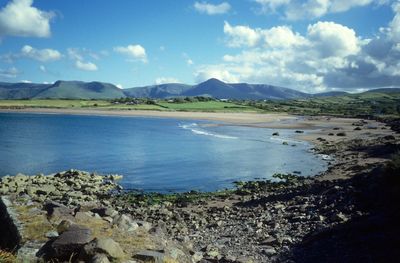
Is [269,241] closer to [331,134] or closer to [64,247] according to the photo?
[64,247]

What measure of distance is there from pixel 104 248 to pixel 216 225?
1222cm

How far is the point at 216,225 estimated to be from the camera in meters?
21.2

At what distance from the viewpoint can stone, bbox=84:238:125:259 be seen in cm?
960

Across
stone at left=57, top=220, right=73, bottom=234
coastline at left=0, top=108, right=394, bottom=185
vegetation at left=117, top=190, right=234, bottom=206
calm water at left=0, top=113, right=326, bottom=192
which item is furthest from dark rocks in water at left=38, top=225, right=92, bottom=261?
coastline at left=0, top=108, right=394, bottom=185

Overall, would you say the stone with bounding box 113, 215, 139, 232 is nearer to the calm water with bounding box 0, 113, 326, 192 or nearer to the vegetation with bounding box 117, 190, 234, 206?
the vegetation with bounding box 117, 190, 234, 206

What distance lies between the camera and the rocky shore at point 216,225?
34.9 feet

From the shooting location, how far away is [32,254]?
10039mm

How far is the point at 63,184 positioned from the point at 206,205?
15.2 metres

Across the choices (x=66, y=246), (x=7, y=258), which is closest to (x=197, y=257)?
(x=66, y=246)

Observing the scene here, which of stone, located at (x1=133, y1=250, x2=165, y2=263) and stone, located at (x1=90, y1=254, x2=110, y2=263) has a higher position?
stone, located at (x1=90, y1=254, x2=110, y2=263)

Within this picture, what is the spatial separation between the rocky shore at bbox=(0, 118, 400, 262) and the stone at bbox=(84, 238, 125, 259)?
0.02 m

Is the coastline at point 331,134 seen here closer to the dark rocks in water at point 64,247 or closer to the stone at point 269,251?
the stone at point 269,251

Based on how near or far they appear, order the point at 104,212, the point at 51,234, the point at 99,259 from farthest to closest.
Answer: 1. the point at 104,212
2. the point at 51,234
3. the point at 99,259

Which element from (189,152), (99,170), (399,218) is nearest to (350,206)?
(399,218)
